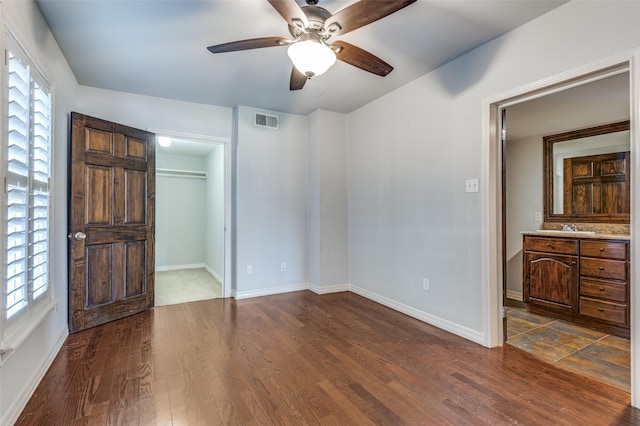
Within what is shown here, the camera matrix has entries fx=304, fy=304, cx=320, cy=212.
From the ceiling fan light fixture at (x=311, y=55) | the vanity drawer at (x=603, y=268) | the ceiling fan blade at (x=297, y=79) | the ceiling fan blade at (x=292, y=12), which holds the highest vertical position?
the ceiling fan blade at (x=292, y=12)

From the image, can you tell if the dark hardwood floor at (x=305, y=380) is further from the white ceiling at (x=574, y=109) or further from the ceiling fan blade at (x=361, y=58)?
the white ceiling at (x=574, y=109)

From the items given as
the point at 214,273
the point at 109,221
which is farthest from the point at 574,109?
the point at 214,273

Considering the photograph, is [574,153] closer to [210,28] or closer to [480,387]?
[480,387]

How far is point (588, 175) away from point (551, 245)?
1064 mm

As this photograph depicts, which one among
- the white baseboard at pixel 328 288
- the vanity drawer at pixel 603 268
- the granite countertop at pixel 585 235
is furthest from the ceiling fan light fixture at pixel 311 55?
the vanity drawer at pixel 603 268

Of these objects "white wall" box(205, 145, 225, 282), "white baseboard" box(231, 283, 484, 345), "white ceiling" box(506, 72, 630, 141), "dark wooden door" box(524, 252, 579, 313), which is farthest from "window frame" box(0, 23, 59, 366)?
"dark wooden door" box(524, 252, 579, 313)

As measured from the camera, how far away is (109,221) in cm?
323

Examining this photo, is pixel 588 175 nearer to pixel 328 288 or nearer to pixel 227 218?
pixel 328 288

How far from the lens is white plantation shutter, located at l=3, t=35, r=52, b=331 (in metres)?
1.65

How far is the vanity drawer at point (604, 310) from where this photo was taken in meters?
2.90

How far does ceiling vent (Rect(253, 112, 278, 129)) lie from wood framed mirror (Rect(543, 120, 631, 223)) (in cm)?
373

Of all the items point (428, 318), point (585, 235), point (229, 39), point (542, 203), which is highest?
point (229, 39)

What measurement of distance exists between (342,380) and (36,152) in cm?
259

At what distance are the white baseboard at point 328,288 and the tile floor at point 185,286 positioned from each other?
4.36ft
